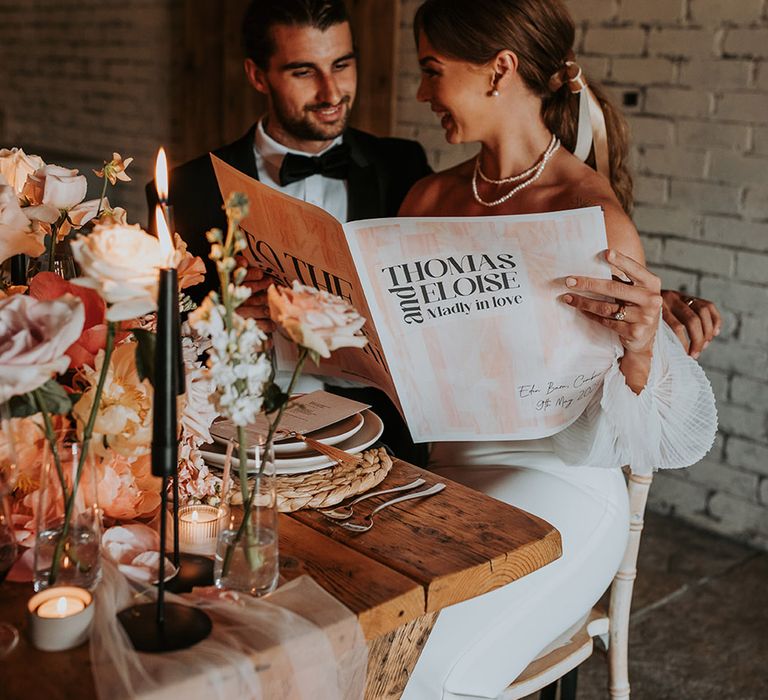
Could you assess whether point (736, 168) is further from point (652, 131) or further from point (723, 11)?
point (723, 11)

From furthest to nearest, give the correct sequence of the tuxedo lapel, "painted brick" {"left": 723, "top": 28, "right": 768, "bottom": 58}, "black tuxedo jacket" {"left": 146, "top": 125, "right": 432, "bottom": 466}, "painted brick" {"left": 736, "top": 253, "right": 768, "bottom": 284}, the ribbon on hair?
"painted brick" {"left": 736, "top": 253, "right": 768, "bottom": 284}
"painted brick" {"left": 723, "top": 28, "right": 768, "bottom": 58}
the tuxedo lapel
"black tuxedo jacket" {"left": 146, "top": 125, "right": 432, "bottom": 466}
the ribbon on hair

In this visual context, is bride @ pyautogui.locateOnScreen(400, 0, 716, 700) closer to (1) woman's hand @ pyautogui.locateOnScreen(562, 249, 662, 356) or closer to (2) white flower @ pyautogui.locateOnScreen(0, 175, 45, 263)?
(1) woman's hand @ pyautogui.locateOnScreen(562, 249, 662, 356)

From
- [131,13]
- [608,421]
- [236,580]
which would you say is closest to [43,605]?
[236,580]

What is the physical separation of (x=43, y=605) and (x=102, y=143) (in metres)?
4.59

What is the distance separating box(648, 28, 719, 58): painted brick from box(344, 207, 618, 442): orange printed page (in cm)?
150

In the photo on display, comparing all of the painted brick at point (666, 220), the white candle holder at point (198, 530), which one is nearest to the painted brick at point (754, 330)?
the painted brick at point (666, 220)

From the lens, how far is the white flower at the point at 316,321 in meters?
0.77

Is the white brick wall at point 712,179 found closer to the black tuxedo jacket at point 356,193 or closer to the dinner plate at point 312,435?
the black tuxedo jacket at point 356,193

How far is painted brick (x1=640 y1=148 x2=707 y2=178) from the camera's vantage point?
262 centimetres

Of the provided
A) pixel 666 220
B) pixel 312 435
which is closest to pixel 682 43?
pixel 666 220

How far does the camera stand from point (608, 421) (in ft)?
4.79

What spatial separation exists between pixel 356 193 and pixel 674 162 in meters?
1.01

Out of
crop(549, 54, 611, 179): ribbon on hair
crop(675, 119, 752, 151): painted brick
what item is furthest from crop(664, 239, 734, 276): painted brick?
crop(549, 54, 611, 179): ribbon on hair

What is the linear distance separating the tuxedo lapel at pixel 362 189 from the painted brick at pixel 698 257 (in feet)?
3.22
